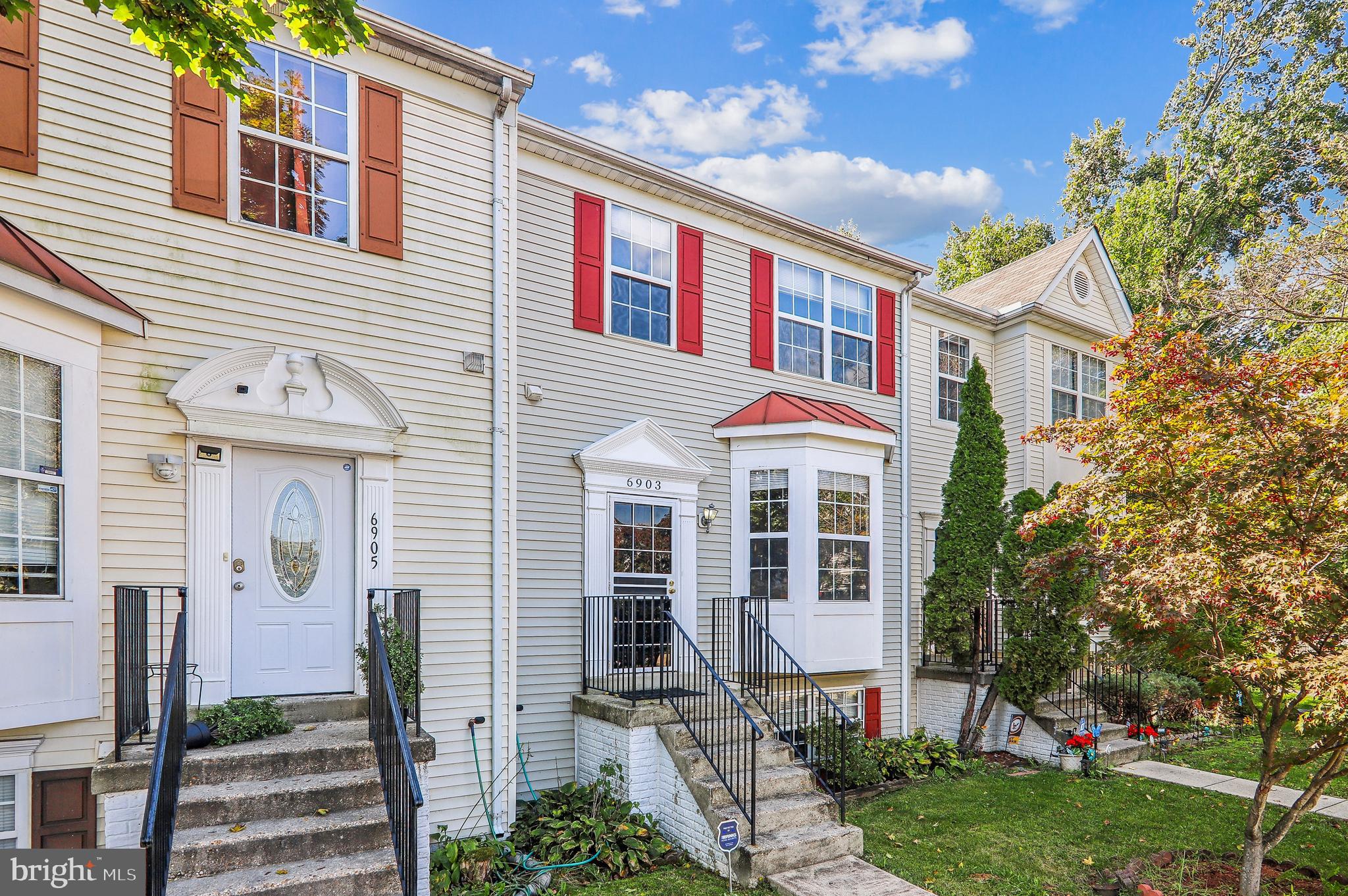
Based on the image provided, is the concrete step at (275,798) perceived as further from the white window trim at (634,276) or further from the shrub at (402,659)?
the white window trim at (634,276)

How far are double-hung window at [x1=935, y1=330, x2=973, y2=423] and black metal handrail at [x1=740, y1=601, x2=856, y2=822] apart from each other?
5.19m

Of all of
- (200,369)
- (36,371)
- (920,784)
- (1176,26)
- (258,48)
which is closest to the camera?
(36,371)

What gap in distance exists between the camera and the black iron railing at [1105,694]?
10102mm

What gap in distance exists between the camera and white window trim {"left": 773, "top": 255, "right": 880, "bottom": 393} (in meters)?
9.43

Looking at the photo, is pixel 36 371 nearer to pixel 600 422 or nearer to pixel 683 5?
pixel 600 422

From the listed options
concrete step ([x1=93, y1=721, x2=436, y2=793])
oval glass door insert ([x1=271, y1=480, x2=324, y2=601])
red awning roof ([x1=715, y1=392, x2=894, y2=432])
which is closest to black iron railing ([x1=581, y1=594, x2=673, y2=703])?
red awning roof ([x1=715, y1=392, x2=894, y2=432])

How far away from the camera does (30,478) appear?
450cm

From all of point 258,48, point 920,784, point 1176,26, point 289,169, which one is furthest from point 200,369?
point 1176,26

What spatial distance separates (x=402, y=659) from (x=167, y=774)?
154cm

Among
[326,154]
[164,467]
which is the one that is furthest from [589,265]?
[164,467]

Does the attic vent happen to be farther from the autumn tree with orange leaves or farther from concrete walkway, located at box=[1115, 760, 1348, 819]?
concrete walkway, located at box=[1115, 760, 1348, 819]

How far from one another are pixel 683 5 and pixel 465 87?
796 cm

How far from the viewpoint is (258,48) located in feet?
19.2

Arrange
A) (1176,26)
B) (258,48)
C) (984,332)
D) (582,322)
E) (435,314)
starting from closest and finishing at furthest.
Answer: (258,48) < (435,314) < (582,322) < (984,332) < (1176,26)
